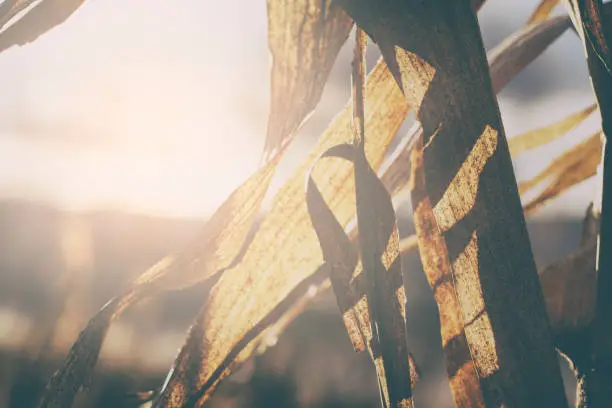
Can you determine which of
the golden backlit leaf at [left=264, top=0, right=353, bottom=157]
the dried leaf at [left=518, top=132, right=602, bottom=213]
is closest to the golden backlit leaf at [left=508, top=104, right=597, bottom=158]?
the dried leaf at [left=518, top=132, right=602, bottom=213]

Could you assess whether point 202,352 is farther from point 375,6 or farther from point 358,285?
point 375,6

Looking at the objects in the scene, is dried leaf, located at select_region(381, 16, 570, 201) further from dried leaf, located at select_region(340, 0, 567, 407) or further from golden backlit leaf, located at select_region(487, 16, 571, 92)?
dried leaf, located at select_region(340, 0, 567, 407)

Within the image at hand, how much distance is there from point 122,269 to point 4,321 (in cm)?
181

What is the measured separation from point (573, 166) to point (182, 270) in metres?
0.46

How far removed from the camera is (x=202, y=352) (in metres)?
0.35

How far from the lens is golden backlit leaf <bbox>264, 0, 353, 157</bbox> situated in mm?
341

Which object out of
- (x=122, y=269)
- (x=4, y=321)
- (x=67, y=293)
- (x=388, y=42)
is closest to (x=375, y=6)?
(x=388, y=42)

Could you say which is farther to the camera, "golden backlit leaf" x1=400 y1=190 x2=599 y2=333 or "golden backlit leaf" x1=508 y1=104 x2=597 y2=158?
"golden backlit leaf" x1=508 y1=104 x2=597 y2=158

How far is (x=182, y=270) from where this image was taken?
1.12 ft

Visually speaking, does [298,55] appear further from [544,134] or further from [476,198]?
[544,134]

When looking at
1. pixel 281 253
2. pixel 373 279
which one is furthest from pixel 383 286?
pixel 281 253

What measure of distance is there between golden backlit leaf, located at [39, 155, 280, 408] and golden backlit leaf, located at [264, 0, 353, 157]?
1.4 inches

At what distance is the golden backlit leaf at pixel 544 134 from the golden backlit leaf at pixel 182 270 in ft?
1.01

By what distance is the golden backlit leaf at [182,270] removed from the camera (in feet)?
1.03
